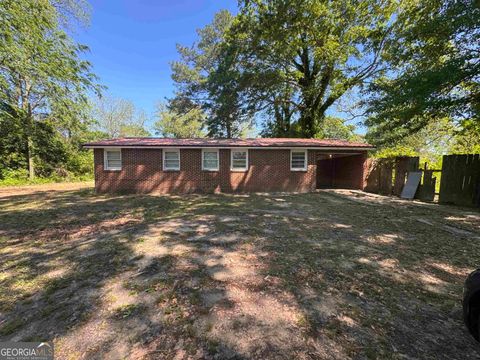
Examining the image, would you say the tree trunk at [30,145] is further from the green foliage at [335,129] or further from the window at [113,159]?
the green foliage at [335,129]

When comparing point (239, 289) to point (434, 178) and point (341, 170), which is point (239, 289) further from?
point (341, 170)

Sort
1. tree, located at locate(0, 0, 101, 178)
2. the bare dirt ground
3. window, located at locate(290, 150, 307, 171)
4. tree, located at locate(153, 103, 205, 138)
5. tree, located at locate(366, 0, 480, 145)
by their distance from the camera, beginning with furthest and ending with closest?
1. tree, located at locate(153, 103, 205, 138)
2. window, located at locate(290, 150, 307, 171)
3. tree, located at locate(0, 0, 101, 178)
4. tree, located at locate(366, 0, 480, 145)
5. the bare dirt ground

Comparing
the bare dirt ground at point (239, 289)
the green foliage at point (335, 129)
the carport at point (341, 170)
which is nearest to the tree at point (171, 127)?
the green foliage at point (335, 129)

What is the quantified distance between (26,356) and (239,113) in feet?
67.3

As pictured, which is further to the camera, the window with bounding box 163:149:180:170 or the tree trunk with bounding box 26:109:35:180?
the tree trunk with bounding box 26:109:35:180

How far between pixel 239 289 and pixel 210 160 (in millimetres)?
10731

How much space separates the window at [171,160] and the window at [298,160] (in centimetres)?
607

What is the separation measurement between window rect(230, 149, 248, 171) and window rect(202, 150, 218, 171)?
2.80 ft

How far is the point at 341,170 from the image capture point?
17.0 meters

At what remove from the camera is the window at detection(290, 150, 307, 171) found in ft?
45.5

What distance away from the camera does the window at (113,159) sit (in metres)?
13.1

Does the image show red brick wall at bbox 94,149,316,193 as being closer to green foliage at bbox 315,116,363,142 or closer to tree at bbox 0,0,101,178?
tree at bbox 0,0,101,178

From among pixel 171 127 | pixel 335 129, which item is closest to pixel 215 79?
pixel 335 129

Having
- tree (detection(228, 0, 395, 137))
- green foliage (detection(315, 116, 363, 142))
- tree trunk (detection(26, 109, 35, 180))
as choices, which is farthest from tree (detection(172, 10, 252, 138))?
tree trunk (detection(26, 109, 35, 180))
